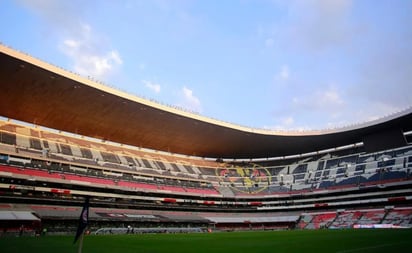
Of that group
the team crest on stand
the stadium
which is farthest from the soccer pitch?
the team crest on stand

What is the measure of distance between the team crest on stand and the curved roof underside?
3591 millimetres

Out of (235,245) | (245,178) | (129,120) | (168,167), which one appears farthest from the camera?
(245,178)

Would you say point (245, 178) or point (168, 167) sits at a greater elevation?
point (168, 167)

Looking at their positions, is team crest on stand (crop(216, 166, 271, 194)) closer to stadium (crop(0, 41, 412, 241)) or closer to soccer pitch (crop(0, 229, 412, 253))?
stadium (crop(0, 41, 412, 241))

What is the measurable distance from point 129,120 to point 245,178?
31.5 m

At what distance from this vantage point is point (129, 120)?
47.6 metres

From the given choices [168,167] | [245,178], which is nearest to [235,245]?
[168,167]

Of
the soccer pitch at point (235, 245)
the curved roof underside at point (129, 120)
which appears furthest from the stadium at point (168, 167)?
the soccer pitch at point (235, 245)

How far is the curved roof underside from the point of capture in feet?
116

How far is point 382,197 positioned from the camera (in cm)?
5116

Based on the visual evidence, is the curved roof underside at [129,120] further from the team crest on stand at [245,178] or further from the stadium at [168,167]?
the team crest on stand at [245,178]

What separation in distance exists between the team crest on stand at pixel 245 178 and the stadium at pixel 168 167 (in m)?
0.22

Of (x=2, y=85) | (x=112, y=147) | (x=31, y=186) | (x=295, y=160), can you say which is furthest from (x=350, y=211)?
(x=2, y=85)

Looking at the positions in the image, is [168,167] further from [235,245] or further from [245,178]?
[235,245]
